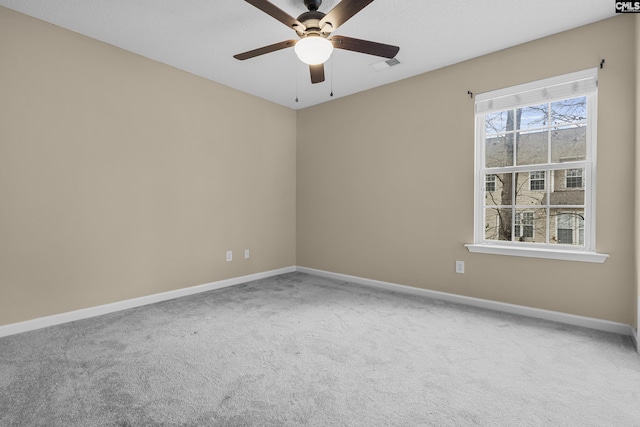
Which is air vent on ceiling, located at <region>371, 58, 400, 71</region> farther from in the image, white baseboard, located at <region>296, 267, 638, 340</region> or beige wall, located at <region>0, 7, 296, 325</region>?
white baseboard, located at <region>296, 267, 638, 340</region>

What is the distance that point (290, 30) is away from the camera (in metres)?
2.76

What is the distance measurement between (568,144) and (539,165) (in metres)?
0.28

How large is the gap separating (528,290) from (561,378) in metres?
1.23

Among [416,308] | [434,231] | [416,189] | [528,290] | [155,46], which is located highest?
[155,46]

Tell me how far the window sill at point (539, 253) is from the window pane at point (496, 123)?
1205mm

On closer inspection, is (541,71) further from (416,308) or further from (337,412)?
(337,412)

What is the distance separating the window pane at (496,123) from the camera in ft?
10.7

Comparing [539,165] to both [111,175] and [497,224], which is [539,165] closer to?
[497,224]

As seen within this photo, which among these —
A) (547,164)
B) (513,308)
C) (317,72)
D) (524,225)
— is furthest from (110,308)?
(547,164)

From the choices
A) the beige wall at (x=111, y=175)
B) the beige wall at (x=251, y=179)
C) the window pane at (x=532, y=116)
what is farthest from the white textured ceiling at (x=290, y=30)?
the window pane at (x=532, y=116)

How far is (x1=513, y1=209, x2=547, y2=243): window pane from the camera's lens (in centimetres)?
302

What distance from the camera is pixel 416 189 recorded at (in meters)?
3.71

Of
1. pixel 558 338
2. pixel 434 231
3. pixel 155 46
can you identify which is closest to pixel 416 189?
pixel 434 231

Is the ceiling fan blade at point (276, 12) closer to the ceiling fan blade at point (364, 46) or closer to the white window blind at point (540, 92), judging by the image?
the ceiling fan blade at point (364, 46)
